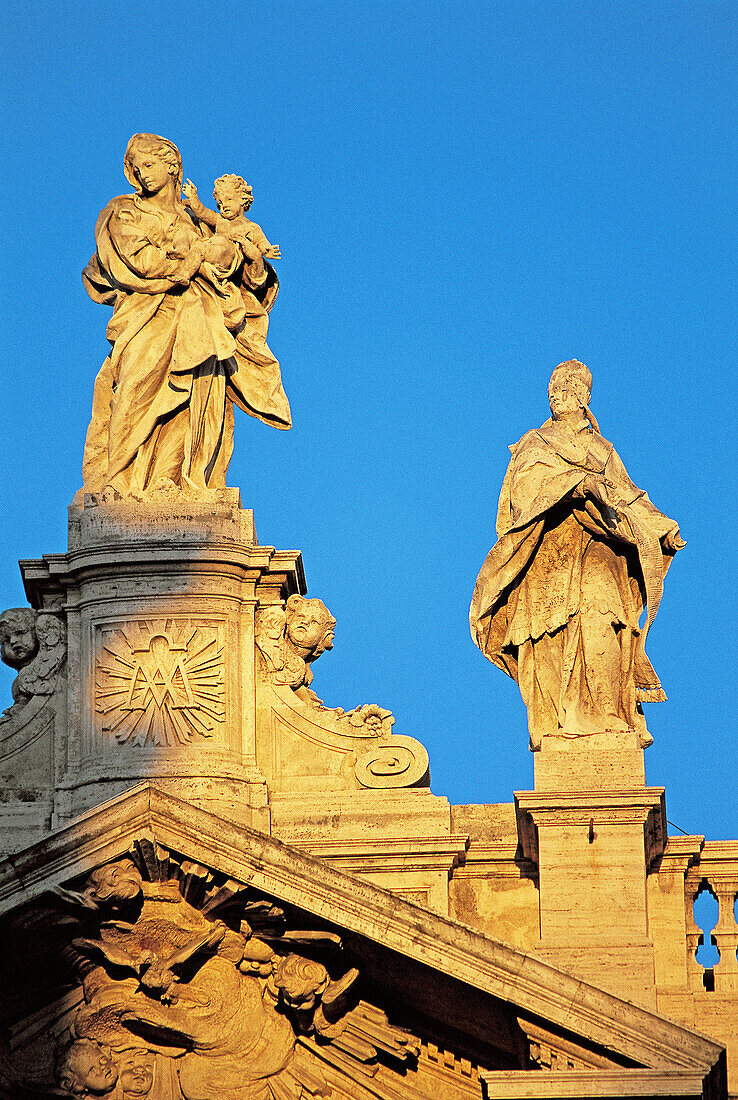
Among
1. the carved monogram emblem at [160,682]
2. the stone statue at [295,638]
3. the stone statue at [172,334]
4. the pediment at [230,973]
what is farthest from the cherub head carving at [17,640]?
the pediment at [230,973]

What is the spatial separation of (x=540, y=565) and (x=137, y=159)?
4.33 meters

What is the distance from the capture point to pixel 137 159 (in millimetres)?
20594

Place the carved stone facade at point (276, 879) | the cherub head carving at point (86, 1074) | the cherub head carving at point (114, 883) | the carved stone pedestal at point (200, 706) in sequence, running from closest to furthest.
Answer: the carved stone facade at point (276, 879) < the cherub head carving at point (114, 883) < the cherub head carving at point (86, 1074) < the carved stone pedestal at point (200, 706)

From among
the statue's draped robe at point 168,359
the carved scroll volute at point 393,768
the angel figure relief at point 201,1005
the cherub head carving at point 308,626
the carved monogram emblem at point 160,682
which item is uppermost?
the statue's draped robe at point 168,359

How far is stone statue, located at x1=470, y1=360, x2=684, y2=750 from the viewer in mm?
19016

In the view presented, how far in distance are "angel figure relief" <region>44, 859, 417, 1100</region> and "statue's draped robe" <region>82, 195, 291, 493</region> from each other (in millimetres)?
3558

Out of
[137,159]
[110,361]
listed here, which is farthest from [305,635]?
[137,159]

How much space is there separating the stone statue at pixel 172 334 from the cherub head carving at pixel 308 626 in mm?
1126

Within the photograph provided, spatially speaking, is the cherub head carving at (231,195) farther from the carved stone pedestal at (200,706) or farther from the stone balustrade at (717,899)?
the stone balustrade at (717,899)

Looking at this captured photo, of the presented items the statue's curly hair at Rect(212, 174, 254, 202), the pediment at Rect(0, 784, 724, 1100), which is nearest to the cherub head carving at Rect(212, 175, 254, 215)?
the statue's curly hair at Rect(212, 174, 254, 202)

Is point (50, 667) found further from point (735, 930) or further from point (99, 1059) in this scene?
point (735, 930)

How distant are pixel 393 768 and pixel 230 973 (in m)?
2.01

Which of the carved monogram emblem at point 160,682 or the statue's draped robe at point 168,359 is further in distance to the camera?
the statue's draped robe at point 168,359

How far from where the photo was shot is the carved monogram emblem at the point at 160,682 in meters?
19.2
